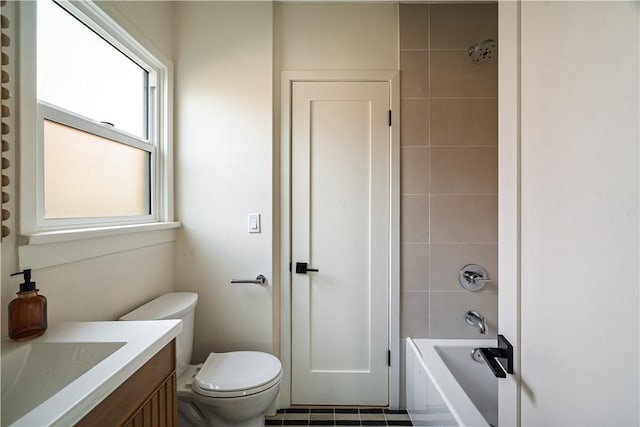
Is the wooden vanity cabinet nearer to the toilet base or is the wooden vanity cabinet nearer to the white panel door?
the toilet base

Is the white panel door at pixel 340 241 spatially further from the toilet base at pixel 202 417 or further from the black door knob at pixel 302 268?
the toilet base at pixel 202 417

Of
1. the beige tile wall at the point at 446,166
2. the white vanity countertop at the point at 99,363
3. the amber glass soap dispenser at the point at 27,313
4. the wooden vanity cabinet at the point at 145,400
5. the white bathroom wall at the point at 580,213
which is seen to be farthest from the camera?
the beige tile wall at the point at 446,166

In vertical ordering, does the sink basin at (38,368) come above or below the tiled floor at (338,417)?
above

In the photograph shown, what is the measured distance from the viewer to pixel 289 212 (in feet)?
5.35

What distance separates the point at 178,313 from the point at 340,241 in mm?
973

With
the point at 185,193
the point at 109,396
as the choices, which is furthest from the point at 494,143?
the point at 109,396

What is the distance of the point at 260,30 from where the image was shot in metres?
1.59

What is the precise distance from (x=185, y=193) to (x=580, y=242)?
1.75 m

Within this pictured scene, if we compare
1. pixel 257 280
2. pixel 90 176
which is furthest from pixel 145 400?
pixel 90 176

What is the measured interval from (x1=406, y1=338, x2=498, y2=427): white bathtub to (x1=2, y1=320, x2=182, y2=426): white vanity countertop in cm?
122

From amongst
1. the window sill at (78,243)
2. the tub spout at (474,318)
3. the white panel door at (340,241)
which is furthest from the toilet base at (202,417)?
the tub spout at (474,318)

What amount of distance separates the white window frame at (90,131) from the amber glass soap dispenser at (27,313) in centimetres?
15

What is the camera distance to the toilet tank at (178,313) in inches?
47.4

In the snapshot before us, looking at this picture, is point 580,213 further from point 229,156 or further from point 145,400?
point 229,156
